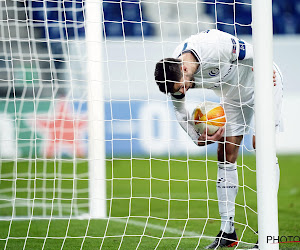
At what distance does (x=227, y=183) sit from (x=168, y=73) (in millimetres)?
980

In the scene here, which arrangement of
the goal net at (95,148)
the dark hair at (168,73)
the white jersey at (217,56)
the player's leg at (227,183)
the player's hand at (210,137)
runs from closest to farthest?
1. the dark hair at (168,73)
2. the white jersey at (217,56)
3. the player's hand at (210,137)
4. the player's leg at (227,183)
5. the goal net at (95,148)

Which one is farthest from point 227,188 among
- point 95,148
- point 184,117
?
point 95,148

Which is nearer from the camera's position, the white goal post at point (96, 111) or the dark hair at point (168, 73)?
the dark hair at point (168, 73)

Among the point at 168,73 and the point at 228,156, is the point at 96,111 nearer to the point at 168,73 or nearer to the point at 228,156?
the point at 228,156

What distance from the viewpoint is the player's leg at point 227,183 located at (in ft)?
14.5

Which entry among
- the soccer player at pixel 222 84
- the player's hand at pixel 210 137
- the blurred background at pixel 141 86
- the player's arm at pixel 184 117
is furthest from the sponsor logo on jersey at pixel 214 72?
the blurred background at pixel 141 86

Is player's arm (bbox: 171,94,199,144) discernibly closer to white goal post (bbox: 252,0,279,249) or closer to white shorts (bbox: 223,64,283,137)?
white shorts (bbox: 223,64,283,137)

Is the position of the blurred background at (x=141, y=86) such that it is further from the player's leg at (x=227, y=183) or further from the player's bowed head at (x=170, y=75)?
the player's bowed head at (x=170, y=75)

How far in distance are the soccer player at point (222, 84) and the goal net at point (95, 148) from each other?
4.9 inches

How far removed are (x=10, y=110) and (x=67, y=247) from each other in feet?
21.6

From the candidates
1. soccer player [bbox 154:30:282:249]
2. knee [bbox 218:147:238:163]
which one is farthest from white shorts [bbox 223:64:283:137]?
knee [bbox 218:147:238:163]

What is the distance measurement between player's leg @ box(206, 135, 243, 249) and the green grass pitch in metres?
0.13

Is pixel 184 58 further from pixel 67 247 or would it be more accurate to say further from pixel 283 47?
pixel 283 47

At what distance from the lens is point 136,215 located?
242 inches
